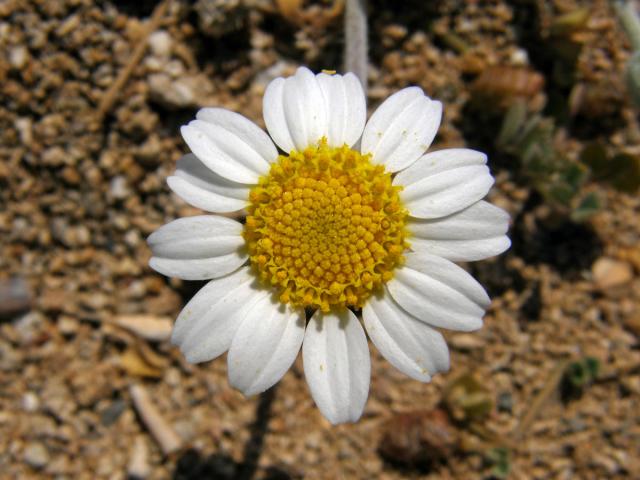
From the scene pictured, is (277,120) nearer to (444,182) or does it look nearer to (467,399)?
(444,182)

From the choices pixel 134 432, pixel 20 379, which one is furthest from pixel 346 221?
pixel 20 379

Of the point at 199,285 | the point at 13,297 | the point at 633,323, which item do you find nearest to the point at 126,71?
the point at 199,285

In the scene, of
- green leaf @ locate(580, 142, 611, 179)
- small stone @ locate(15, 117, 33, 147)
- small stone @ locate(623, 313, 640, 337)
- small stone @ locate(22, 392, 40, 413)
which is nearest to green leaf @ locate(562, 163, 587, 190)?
green leaf @ locate(580, 142, 611, 179)

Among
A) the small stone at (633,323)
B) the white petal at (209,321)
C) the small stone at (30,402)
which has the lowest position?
the small stone at (633,323)

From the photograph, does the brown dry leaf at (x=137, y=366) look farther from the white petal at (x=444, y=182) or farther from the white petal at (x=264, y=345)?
the white petal at (x=444, y=182)

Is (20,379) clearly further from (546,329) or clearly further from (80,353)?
(546,329)

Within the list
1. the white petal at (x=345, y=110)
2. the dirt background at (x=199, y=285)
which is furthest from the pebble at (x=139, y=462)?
the white petal at (x=345, y=110)
